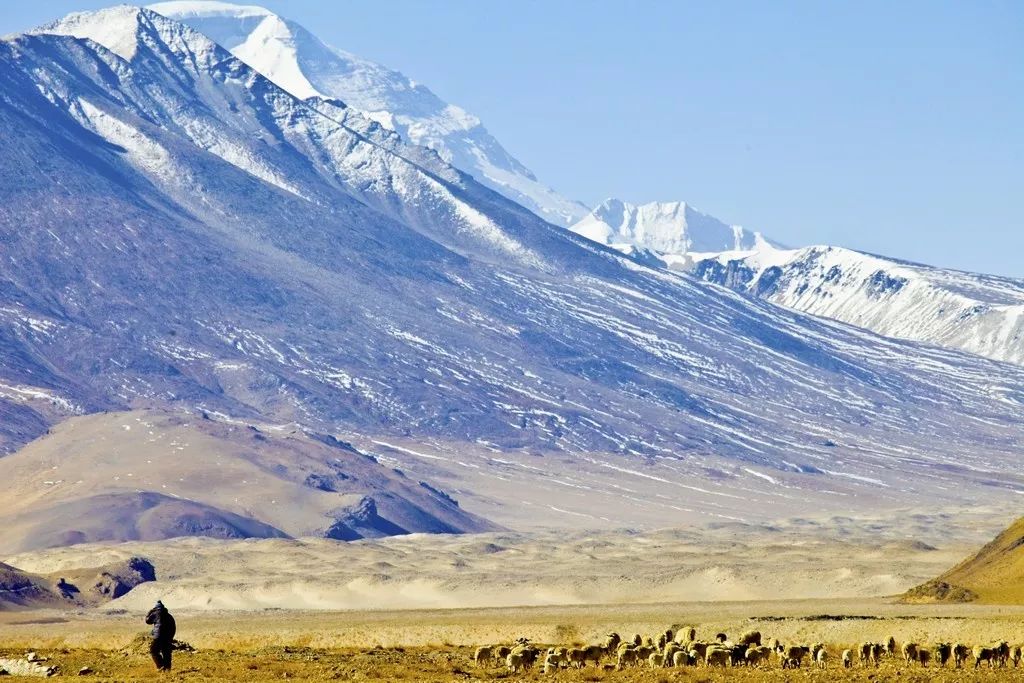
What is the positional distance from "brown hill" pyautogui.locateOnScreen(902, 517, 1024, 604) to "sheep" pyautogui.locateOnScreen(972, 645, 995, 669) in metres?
25.9

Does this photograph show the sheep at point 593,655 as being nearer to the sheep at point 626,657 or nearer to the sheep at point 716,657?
the sheep at point 626,657

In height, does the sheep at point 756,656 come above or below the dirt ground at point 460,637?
above

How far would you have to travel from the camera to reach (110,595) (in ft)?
373

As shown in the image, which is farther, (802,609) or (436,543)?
(436,543)

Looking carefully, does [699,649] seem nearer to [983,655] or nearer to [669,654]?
[669,654]

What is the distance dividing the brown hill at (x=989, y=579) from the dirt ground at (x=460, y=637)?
2.58 meters

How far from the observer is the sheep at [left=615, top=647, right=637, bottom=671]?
44500 millimetres

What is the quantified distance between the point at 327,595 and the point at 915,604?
176 ft

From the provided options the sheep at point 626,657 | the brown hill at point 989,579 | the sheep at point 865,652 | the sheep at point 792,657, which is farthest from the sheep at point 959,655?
the brown hill at point 989,579

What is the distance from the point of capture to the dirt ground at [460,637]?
1633 inches

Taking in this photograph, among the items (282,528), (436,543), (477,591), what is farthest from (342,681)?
(282,528)

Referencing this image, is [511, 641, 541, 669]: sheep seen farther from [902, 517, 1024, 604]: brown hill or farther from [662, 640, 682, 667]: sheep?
[902, 517, 1024, 604]: brown hill

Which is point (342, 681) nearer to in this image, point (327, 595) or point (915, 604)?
point (915, 604)

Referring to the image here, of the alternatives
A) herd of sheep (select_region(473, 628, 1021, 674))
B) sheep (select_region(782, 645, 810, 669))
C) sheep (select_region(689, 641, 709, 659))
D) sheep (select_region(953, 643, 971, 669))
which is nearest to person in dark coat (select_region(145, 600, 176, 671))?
herd of sheep (select_region(473, 628, 1021, 674))
